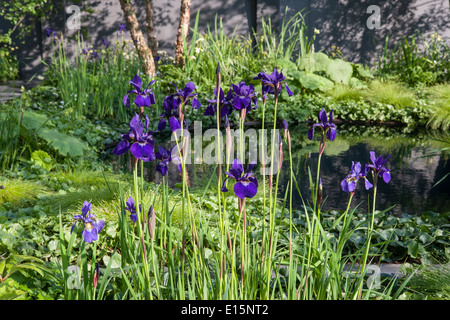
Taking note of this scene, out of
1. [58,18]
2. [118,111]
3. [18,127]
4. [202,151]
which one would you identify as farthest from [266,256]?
[58,18]

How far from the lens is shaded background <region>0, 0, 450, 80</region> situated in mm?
10312

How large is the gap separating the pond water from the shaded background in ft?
14.9

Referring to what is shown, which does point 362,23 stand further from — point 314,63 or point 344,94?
point 344,94

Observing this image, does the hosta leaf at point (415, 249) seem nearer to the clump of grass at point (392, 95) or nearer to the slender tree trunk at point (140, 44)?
the clump of grass at point (392, 95)

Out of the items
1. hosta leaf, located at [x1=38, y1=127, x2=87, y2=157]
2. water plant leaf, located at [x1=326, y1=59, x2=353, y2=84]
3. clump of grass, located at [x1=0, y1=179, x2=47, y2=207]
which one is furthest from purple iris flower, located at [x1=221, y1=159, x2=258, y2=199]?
water plant leaf, located at [x1=326, y1=59, x2=353, y2=84]

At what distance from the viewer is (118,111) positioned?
616 cm

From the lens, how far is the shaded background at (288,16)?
1031 centimetres

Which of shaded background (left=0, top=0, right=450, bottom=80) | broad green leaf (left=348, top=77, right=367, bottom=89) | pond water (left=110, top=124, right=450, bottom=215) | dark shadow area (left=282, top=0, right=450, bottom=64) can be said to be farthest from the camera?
dark shadow area (left=282, top=0, right=450, bottom=64)

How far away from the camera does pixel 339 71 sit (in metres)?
8.20

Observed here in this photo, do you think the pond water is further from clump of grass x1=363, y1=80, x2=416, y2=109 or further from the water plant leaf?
the water plant leaf

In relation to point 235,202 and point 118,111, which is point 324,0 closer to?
point 118,111

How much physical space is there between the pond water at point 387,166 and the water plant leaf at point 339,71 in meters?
1.31
